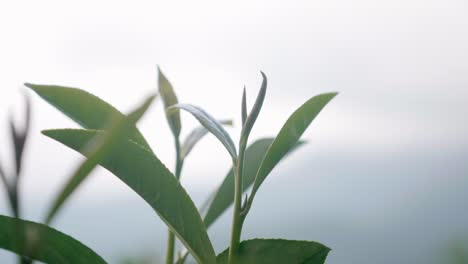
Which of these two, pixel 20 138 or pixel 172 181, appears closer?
pixel 20 138

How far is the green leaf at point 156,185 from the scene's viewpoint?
48 cm

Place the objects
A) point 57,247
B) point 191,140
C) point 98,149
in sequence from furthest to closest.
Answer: point 191,140 < point 57,247 < point 98,149

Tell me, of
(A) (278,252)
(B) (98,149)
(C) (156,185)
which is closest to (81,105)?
(C) (156,185)

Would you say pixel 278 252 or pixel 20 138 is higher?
pixel 20 138

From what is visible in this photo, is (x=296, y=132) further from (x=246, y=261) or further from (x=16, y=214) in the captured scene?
(x=16, y=214)

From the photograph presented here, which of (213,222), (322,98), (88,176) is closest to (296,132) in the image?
(322,98)

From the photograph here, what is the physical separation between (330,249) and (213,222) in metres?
0.18

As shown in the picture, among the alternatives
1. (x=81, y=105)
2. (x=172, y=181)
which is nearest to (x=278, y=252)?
(x=172, y=181)

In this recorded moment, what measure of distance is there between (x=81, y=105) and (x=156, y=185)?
5.1 inches

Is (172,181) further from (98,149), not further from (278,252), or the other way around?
(98,149)

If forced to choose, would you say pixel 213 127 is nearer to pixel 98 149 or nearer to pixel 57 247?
pixel 57 247

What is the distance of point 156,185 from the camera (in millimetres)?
501

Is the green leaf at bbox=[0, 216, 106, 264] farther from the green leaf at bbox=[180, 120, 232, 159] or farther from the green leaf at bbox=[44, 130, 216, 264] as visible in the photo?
the green leaf at bbox=[180, 120, 232, 159]

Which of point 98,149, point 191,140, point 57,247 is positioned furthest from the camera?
point 191,140
